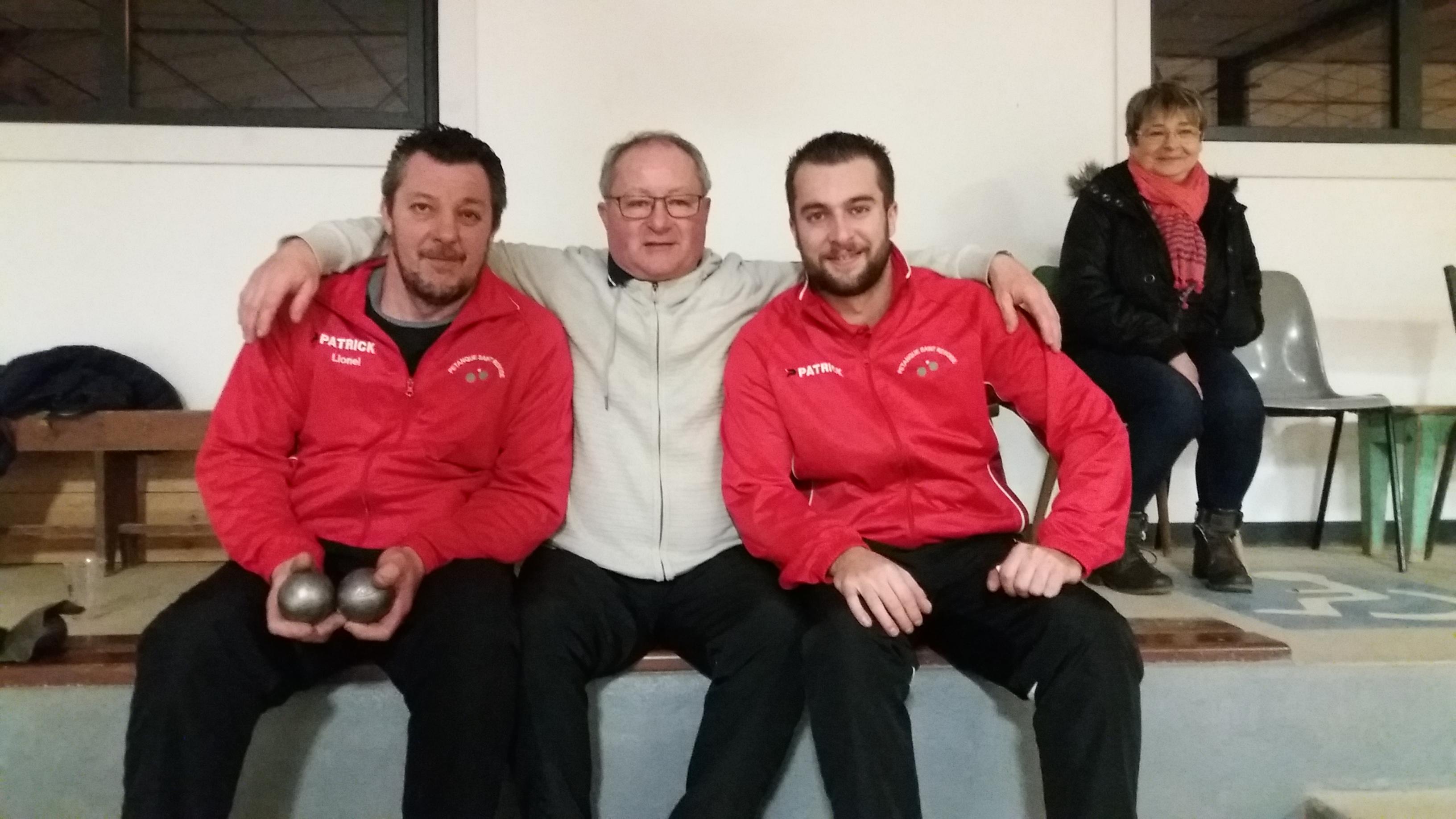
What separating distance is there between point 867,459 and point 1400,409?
78.6 inches

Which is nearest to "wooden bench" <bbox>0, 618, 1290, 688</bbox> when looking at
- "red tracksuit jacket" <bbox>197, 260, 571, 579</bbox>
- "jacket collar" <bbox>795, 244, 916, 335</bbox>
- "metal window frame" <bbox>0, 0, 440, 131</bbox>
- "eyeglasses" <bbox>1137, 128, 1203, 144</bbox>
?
"red tracksuit jacket" <bbox>197, 260, 571, 579</bbox>

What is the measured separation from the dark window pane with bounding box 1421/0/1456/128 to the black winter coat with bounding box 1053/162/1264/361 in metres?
1.62

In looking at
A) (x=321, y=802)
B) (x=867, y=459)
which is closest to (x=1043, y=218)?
(x=867, y=459)

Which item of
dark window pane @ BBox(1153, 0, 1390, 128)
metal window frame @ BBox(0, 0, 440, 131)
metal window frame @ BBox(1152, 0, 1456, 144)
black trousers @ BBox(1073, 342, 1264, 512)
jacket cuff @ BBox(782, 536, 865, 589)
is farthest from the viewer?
dark window pane @ BBox(1153, 0, 1390, 128)

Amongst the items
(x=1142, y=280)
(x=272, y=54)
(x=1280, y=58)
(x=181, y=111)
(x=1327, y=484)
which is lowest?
(x=1327, y=484)

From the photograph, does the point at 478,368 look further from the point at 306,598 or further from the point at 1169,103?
the point at 1169,103

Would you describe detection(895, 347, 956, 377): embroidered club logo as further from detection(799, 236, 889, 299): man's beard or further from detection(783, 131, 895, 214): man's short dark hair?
detection(783, 131, 895, 214): man's short dark hair

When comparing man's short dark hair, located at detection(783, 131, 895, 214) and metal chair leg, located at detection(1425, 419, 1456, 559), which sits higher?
man's short dark hair, located at detection(783, 131, 895, 214)

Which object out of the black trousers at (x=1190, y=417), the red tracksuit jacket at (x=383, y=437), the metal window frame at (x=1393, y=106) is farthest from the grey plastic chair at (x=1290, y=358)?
the red tracksuit jacket at (x=383, y=437)

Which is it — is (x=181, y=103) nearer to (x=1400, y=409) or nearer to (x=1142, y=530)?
(x=1142, y=530)

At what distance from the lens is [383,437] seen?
1.47 metres

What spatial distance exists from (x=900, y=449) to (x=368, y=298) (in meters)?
0.96

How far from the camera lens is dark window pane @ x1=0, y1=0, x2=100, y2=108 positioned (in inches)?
111

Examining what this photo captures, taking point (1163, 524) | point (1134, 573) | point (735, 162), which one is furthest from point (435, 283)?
point (1163, 524)
